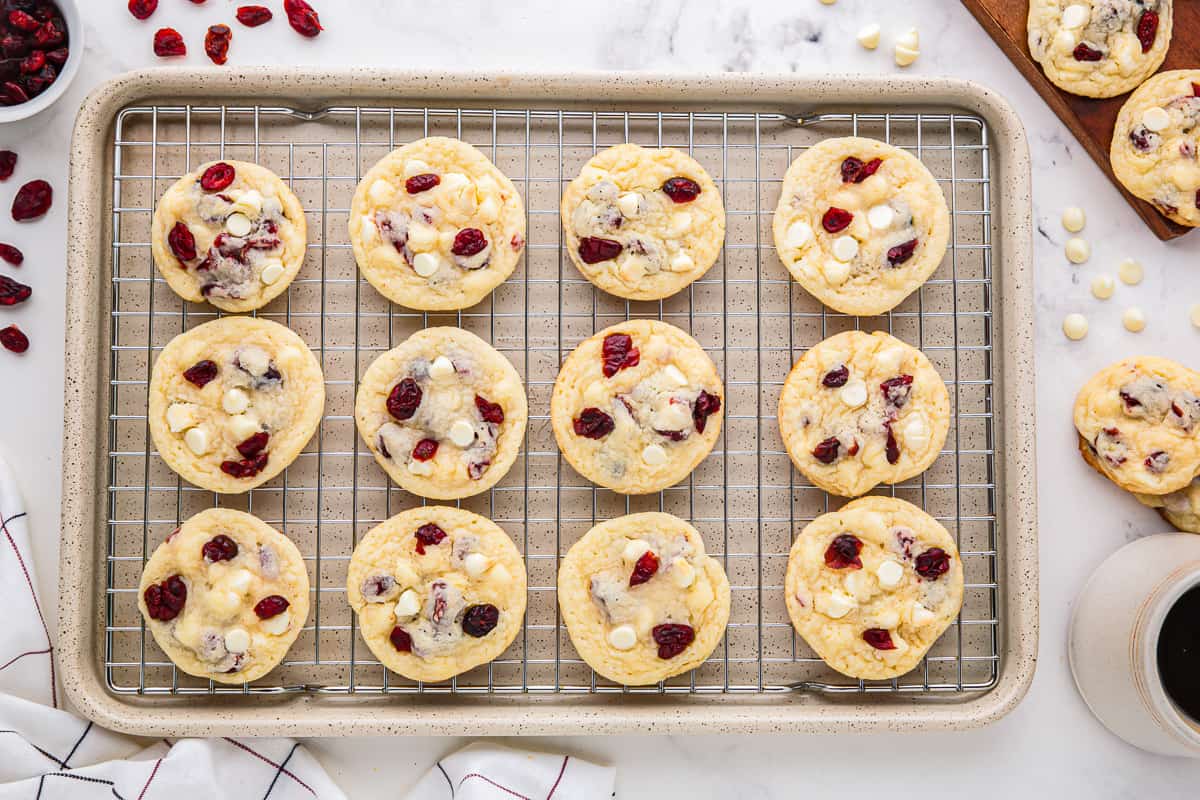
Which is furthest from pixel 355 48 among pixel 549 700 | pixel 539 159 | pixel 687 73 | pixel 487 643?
pixel 549 700

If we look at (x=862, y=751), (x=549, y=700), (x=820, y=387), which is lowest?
(x=862, y=751)

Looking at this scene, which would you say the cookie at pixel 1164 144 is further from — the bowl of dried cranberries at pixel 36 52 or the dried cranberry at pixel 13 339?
the dried cranberry at pixel 13 339

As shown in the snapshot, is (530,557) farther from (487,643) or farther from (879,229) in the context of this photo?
(879,229)

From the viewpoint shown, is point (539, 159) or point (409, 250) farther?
point (539, 159)

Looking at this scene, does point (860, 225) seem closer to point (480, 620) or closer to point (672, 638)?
point (672, 638)

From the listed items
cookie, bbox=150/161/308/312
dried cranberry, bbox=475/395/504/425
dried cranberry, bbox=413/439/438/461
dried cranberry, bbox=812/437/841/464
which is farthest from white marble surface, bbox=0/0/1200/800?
dried cranberry, bbox=475/395/504/425

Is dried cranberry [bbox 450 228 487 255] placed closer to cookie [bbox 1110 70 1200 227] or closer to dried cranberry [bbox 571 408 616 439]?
dried cranberry [bbox 571 408 616 439]

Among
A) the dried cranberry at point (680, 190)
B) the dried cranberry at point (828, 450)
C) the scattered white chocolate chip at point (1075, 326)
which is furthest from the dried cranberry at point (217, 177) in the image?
the scattered white chocolate chip at point (1075, 326)
